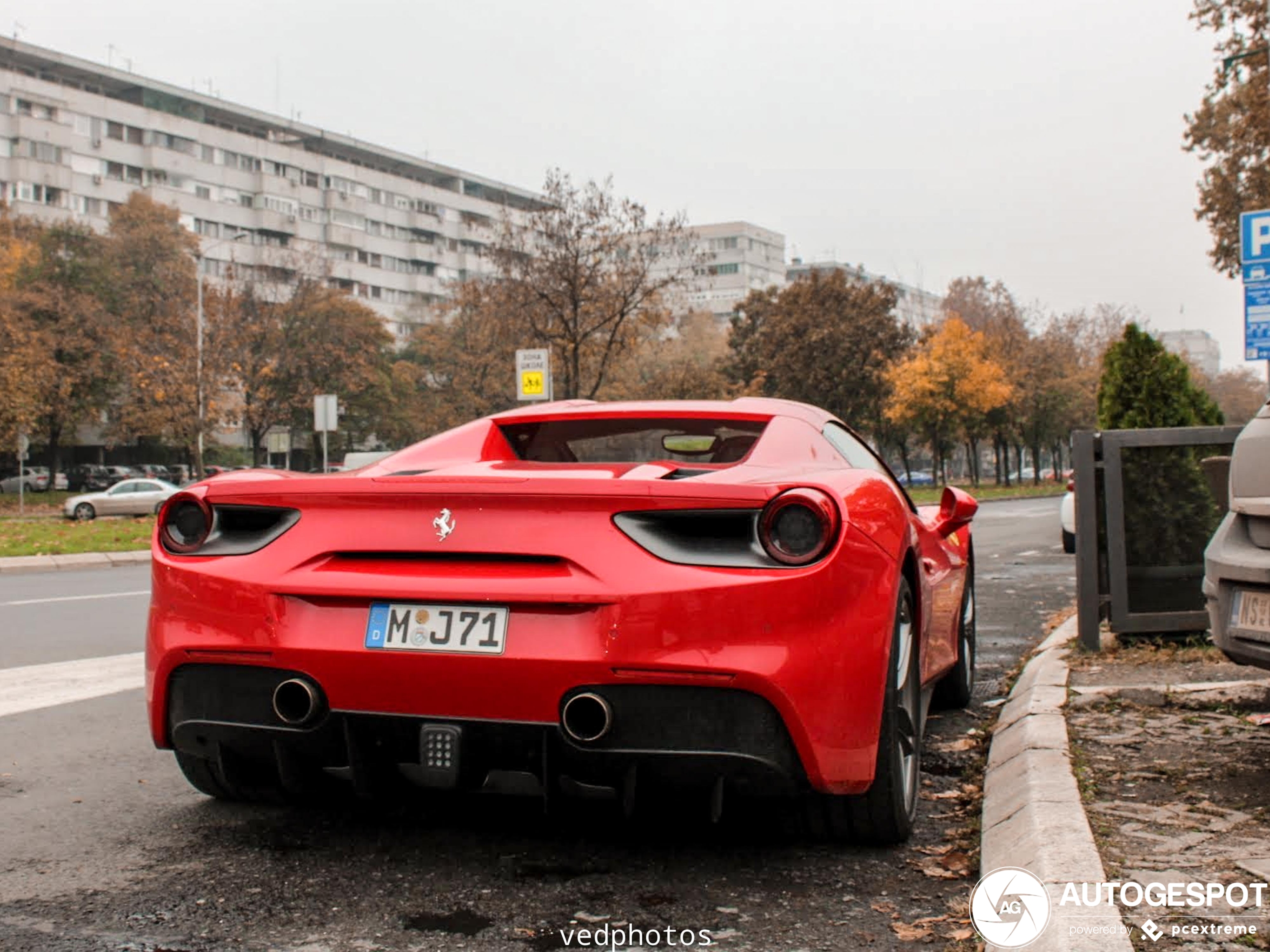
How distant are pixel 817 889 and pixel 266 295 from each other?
58499 mm

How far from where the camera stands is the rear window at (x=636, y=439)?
449 cm

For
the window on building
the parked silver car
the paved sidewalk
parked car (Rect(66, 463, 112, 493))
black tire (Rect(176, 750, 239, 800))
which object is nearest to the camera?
the paved sidewalk

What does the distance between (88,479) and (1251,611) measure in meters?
62.3

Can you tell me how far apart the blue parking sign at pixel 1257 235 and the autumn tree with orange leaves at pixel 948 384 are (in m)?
44.9

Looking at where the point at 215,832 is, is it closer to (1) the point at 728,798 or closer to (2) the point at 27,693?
(1) the point at 728,798

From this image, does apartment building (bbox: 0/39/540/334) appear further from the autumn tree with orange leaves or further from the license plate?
the license plate

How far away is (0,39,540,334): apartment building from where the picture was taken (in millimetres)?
71375

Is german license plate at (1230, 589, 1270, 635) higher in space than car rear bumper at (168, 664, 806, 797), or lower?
higher

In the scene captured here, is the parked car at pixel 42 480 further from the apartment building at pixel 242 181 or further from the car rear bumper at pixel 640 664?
the car rear bumper at pixel 640 664

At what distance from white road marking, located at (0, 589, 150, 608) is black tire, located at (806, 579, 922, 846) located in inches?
375

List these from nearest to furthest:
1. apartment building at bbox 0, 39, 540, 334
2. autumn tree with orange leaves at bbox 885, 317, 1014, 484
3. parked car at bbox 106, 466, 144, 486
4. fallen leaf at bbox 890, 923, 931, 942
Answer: fallen leaf at bbox 890, 923, 931, 942 → autumn tree with orange leaves at bbox 885, 317, 1014, 484 → parked car at bbox 106, 466, 144, 486 → apartment building at bbox 0, 39, 540, 334

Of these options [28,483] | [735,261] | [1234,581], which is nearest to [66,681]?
[1234,581]

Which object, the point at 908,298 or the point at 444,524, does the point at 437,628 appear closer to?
the point at 444,524

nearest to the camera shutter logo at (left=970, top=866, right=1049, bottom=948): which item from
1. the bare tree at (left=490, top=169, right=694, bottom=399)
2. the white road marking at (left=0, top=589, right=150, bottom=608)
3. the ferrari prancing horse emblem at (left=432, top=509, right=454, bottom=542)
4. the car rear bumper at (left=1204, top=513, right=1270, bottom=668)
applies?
the car rear bumper at (left=1204, top=513, right=1270, bottom=668)
